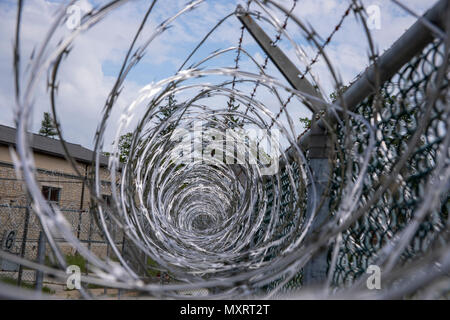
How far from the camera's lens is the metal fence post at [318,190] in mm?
2414

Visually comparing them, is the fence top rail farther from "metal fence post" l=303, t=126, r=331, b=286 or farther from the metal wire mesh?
"metal fence post" l=303, t=126, r=331, b=286

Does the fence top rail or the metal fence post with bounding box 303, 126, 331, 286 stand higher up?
the fence top rail

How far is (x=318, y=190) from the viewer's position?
2.63m

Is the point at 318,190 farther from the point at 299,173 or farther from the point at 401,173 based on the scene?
the point at 401,173

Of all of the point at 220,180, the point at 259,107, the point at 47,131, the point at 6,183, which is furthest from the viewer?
the point at 47,131

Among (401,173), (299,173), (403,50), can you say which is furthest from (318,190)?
(403,50)

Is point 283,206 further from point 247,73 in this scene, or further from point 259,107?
point 247,73

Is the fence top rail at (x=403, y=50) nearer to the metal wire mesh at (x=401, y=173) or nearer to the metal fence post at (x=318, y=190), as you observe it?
the metal wire mesh at (x=401, y=173)

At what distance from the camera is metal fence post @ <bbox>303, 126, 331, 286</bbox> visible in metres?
2.41

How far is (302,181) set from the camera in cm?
265

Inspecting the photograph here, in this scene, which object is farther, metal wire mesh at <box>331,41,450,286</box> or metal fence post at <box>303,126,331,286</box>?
metal fence post at <box>303,126,331,286</box>

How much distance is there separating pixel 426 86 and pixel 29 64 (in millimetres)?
1440

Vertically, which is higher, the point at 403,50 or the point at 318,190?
the point at 403,50
